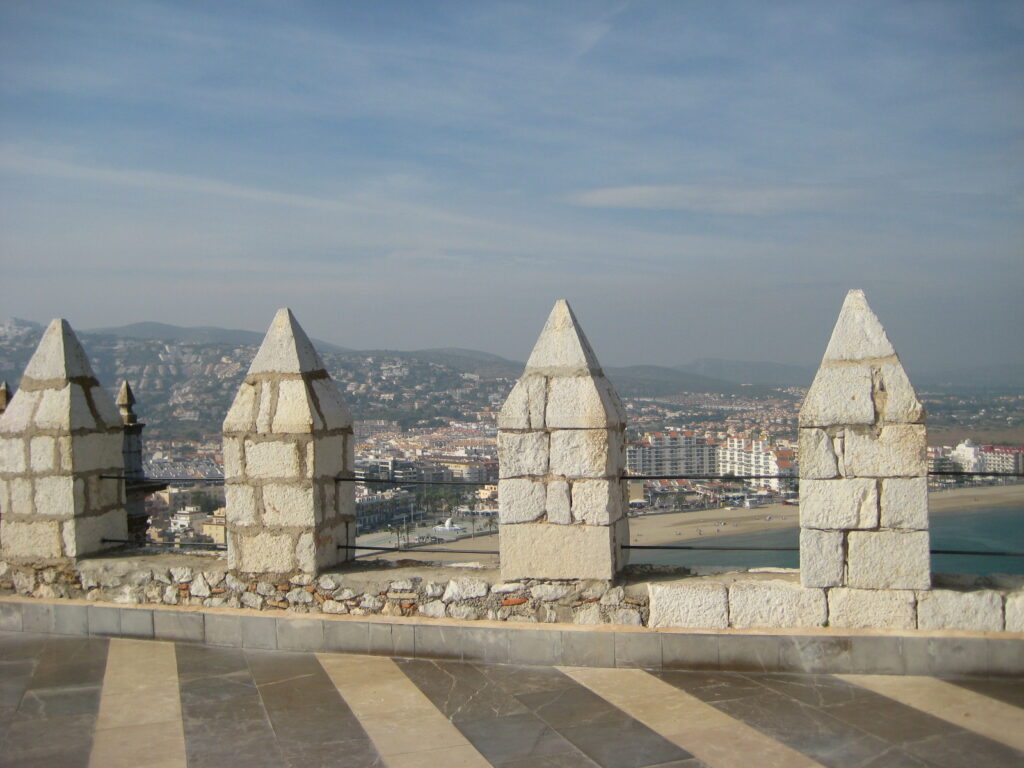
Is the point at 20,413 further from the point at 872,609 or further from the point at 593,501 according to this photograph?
the point at 872,609

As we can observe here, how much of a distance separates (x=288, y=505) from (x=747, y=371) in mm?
16396

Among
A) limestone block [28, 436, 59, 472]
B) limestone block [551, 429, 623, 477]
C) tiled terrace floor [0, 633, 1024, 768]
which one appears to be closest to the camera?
tiled terrace floor [0, 633, 1024, 768]

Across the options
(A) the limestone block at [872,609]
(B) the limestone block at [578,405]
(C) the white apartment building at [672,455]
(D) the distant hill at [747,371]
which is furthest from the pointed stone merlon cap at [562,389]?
(D) the distant hill at [747,371]

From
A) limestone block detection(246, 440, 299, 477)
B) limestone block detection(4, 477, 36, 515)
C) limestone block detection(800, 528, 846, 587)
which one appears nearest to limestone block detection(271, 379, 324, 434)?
limestone block detection(246, 440, 299, 477)

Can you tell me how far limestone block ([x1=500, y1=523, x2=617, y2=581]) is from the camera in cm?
568

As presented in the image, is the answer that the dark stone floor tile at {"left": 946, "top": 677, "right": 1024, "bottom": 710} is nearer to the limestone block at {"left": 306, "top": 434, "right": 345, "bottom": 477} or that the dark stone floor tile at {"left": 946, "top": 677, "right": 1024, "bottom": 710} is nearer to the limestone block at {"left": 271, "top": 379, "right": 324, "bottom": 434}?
the limestone block at {"left": 306, "top": 434, "right": 345, "bottom": 477}

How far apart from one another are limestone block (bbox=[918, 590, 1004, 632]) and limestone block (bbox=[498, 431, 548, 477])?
2415mm

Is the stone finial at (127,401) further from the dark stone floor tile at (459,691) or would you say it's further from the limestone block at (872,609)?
the limestone block at (872,609)

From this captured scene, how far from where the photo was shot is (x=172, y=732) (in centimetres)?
468

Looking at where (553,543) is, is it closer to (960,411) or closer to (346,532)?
(346,532)

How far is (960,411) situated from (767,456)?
15.4 ft

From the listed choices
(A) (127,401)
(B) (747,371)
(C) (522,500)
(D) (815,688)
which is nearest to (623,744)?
(D) (815,688)

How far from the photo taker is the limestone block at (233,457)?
6.33 meters

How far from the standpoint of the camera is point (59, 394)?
6941 millimetres
